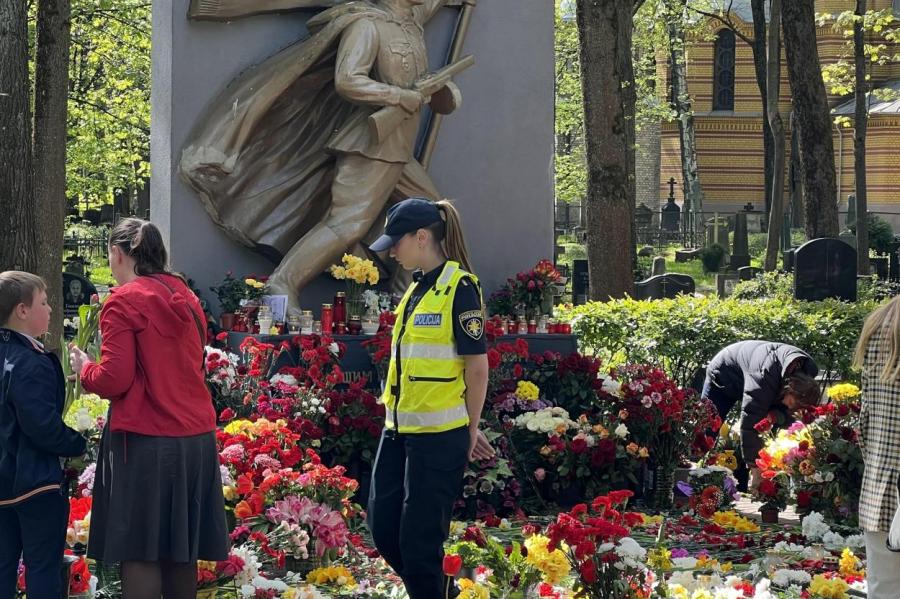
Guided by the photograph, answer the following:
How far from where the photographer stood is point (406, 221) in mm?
5523

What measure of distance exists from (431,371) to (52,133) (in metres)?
9.24

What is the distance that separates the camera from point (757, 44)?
3269 centimetres

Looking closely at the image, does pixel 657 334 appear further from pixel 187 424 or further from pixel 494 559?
pixel 187 424

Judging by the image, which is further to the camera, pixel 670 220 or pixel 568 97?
pixel 670 220

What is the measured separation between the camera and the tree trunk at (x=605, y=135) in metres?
13.6

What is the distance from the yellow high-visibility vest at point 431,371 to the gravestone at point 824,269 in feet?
37.0

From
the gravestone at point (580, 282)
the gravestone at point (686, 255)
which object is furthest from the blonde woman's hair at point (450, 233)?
the gravestone at point (686, 255)

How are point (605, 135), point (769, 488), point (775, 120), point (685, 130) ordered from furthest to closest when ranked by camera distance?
point (685, 130) < point (775, 120) < point (605, 135) < point (769, 488)

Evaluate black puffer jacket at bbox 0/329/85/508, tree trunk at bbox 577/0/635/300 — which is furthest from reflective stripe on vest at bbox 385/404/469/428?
tree trunk at bbox 577/0/635/300

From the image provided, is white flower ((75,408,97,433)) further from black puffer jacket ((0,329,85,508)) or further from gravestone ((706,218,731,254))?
gravestone ((706,218,731,254))

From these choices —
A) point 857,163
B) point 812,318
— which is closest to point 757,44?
point 857,163

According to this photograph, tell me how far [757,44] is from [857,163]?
7179 millimetres

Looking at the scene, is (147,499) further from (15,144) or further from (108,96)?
(108,96)

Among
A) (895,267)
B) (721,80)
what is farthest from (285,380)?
(721,80)
